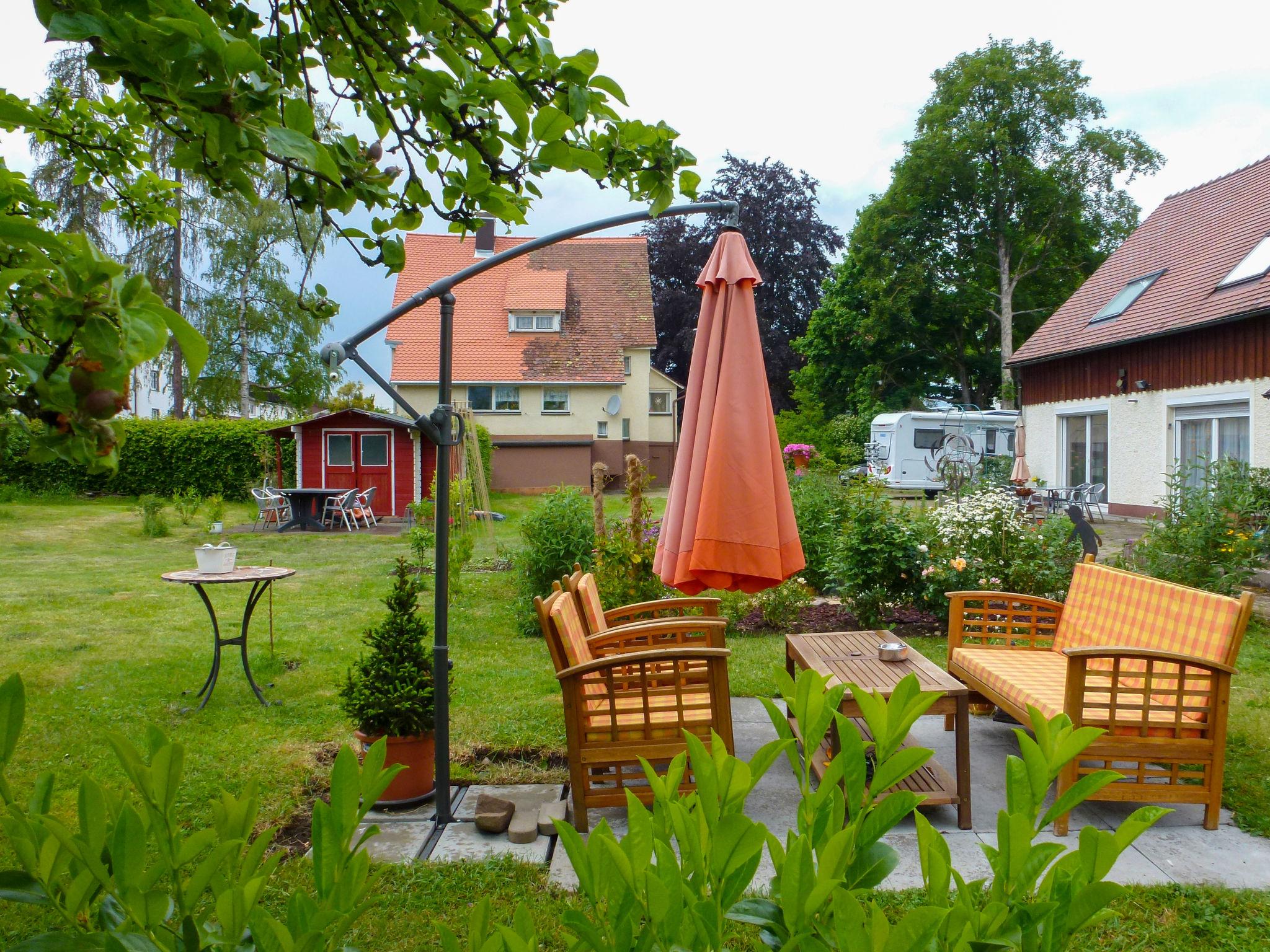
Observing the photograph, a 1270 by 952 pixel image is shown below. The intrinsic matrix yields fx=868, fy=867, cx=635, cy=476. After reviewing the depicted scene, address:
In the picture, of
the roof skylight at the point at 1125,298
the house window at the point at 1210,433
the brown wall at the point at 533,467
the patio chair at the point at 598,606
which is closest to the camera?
the patio chair at the point at 598,606

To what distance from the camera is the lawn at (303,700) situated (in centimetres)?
312

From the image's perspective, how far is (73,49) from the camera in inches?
839

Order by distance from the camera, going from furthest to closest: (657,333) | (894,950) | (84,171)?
(657,333) < (84,171) < (894,950)

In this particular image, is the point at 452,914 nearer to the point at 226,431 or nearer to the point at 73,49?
the point at 226,431

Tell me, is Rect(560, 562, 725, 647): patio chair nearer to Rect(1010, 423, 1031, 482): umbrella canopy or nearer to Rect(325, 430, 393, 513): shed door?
Rect(1010, 423, 1031, 482): umbrella canopy

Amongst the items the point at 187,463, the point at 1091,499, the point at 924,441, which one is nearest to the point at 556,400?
the point at 187,463

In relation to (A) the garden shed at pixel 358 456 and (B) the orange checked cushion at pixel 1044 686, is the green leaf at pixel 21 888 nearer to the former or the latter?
(B) the orange checked cushion at pixel 1044 686

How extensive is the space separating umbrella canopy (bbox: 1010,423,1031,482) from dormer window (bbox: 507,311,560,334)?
47.9 ft

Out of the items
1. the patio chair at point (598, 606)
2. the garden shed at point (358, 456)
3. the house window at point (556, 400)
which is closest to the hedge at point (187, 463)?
the garden shed at point (358, 456)

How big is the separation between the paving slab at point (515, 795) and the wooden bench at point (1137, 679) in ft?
7.23

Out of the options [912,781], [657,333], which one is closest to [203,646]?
[912,781]

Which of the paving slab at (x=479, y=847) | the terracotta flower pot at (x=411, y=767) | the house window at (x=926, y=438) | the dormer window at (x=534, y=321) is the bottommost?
the paving slab at (x=479, y=847)

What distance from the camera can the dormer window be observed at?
28.0m

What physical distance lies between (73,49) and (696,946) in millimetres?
27072
